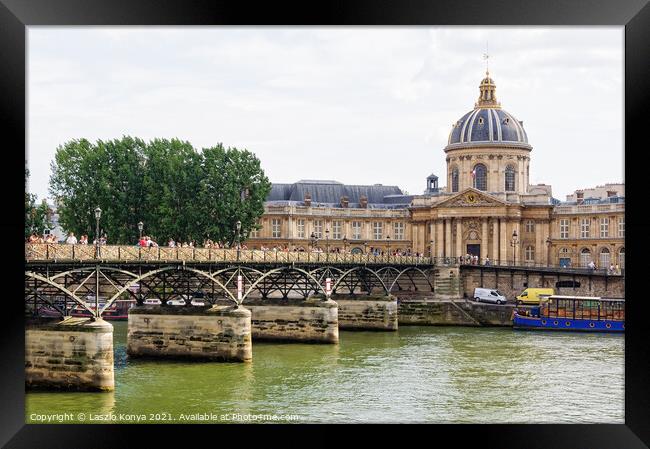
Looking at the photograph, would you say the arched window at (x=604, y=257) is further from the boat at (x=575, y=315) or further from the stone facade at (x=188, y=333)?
the stone facade at (x=188, y=333)

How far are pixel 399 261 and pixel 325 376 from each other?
3459 centimetres

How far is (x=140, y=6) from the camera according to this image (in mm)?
19281

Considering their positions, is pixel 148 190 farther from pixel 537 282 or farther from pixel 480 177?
pixel 480 177

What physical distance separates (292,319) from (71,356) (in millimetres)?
21886

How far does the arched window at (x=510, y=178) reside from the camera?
104438mm

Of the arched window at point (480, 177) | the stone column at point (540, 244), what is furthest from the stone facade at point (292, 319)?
the arched window at point (480, 177)

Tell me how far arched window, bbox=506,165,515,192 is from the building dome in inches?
107

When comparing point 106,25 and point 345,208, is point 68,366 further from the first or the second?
point 345,208

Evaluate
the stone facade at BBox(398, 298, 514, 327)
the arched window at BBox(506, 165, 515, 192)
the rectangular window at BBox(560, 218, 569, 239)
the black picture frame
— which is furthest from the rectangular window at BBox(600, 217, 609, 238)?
the black picture frame

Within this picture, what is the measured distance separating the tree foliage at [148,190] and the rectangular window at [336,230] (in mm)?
37530

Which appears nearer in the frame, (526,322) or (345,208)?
(526,322)

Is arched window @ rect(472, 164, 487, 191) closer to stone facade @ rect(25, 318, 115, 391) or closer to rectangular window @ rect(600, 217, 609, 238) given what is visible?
rectangular window @ rect(600, 217, 609, 238)

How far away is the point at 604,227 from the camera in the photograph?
314ft
